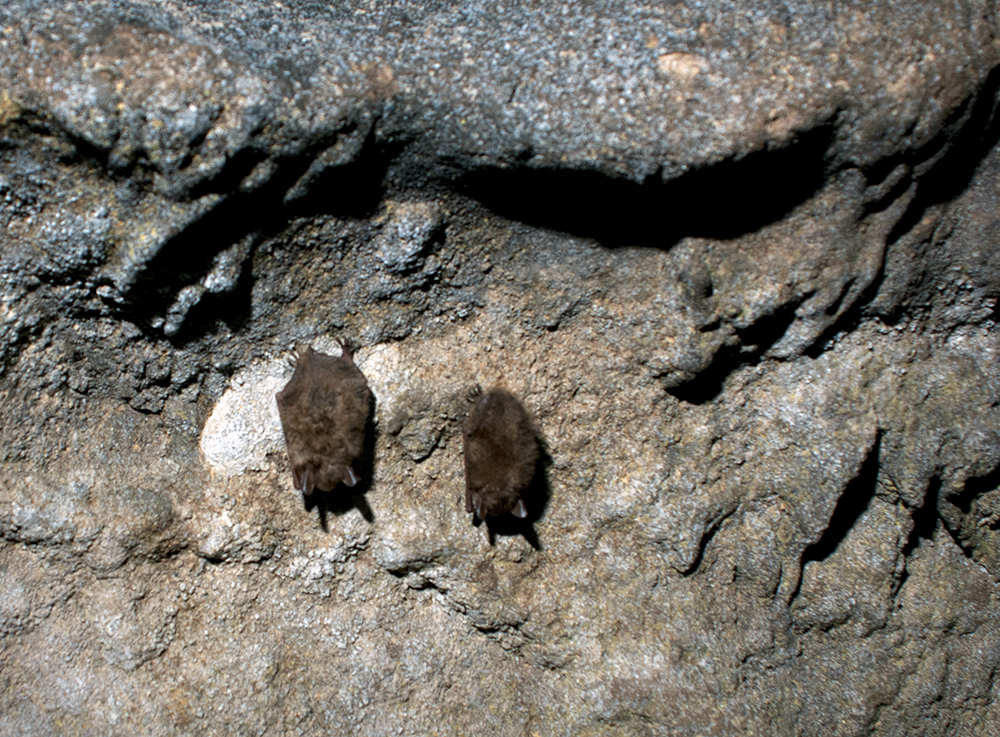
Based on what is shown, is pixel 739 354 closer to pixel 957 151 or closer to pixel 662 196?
pixel 662 196

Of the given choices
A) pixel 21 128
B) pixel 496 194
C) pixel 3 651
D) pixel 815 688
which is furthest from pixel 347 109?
pixel 815 688

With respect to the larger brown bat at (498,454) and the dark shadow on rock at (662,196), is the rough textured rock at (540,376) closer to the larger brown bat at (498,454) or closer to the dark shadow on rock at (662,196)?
the dark shadow on rock at (662,196)

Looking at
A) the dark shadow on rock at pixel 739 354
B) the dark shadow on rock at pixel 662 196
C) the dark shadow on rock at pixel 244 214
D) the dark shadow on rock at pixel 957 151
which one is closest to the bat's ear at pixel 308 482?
the dark shadow on rock at pixel 244 214

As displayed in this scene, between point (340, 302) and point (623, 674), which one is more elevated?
point (340, 302)

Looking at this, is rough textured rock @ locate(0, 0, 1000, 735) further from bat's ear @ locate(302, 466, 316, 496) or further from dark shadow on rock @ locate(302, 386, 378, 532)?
bat's ear @ locate(302, 466, 316, 496)

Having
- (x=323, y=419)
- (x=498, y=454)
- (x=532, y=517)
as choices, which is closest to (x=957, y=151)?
(x=498, y=454)

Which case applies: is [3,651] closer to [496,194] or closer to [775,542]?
[496,194]

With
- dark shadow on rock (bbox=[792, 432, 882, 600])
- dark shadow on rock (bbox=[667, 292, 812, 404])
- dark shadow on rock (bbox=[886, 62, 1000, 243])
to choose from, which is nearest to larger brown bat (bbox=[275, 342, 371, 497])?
dark shadow on rock (bbox=[667, 292, 812, 404])
